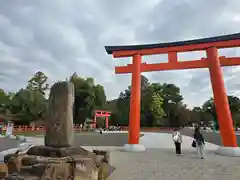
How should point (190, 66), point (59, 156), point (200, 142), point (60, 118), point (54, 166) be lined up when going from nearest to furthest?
point (54, 166) < point (59, 156) < point (60, 118) < point (200, 142) < point (190, 66)

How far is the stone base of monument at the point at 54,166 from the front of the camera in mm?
3607

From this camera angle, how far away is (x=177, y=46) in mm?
10414

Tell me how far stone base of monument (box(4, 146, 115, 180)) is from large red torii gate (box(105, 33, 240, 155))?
5.39 metres

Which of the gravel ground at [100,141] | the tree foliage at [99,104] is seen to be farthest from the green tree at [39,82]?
the gravel ground at [100,141]

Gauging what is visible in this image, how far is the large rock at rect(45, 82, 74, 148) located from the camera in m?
4.78

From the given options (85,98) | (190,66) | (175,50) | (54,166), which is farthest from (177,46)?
(85,98)

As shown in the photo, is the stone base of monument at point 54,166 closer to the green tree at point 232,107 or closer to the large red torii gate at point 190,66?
the large red torii gate at point 190,66

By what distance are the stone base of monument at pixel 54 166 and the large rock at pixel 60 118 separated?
0.21m

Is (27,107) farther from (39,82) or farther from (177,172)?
(177,172)

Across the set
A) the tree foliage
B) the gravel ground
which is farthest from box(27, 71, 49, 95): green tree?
the gravel ground

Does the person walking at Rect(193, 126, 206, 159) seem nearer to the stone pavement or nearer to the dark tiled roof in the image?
the stone pavement

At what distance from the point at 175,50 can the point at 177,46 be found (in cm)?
23

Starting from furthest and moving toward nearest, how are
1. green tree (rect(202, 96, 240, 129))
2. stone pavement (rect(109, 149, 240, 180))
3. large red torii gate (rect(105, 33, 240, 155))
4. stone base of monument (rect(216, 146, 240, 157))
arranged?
green tree (rect(202, 96, 240, 129)), large red torii gate (rect(105, 33, 240, 155)), stone base of monument (rect(216, 146, 240, 157)), stone pavement (rect(109, 149, 240, 180))

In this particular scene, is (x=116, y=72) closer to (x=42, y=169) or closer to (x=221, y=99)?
(x=221, y=99)
